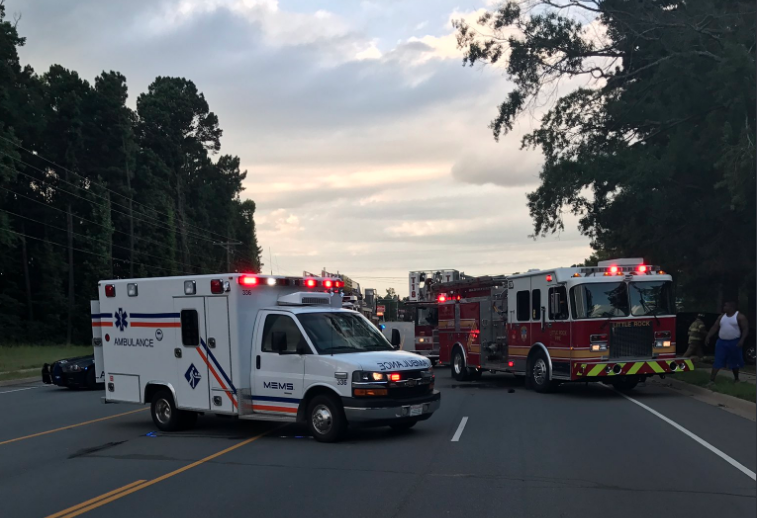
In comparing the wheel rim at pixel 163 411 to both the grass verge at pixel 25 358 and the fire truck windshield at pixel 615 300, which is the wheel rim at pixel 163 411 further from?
the grass verge at pixel 25 358

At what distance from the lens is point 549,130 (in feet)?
94.3

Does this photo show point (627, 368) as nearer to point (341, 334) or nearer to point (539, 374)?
point (539, 374)

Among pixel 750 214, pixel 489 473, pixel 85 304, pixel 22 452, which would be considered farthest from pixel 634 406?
pixel 85 304

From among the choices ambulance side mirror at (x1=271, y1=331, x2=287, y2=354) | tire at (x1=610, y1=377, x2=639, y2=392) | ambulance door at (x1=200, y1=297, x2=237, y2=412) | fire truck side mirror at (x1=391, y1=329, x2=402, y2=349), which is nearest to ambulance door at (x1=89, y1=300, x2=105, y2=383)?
ambulance door at (x1=200, y1=297, x2=237, y2=412)

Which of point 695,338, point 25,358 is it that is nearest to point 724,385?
point 695,338

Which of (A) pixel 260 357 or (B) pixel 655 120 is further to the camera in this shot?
(B) pixel 655 120

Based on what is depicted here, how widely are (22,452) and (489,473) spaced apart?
7.18 meters

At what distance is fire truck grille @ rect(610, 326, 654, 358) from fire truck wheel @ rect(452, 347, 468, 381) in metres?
6.79

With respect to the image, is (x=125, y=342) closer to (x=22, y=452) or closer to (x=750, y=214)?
(x=22, y=452)

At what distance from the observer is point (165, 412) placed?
1371 centimetres

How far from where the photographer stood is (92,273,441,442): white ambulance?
11805 millimetres

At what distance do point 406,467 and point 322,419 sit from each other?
2.41 metres

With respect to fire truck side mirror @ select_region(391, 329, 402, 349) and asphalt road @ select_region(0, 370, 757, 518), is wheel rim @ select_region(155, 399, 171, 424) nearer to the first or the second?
asphalt road @ select_region(0, 370, 757, 518)

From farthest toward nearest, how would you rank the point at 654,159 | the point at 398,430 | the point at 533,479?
the point at 654,159 < the point at 398,430 < the point at 533,479
